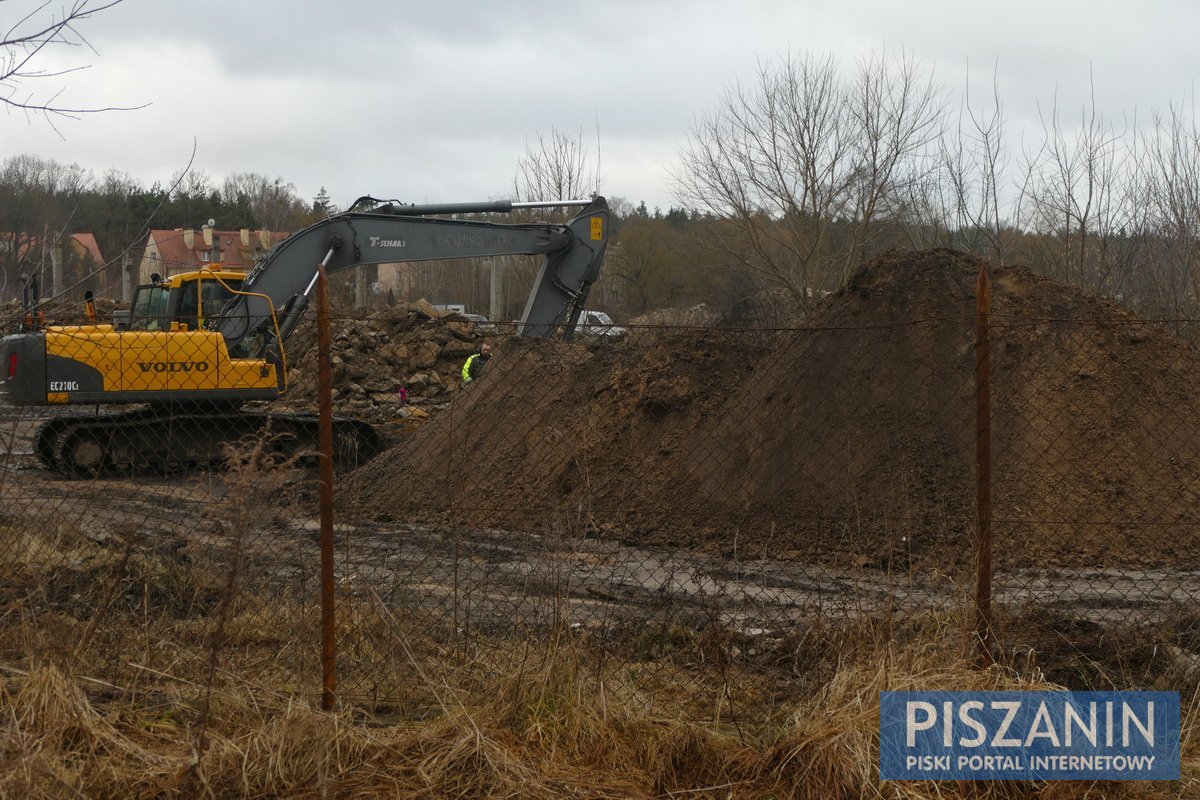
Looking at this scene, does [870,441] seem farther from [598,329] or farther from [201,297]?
[201,297]

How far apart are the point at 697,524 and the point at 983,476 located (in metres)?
5.33

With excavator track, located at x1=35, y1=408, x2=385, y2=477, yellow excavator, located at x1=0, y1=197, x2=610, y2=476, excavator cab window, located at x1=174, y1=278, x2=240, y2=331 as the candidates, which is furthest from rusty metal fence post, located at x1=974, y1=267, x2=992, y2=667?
excavator cab window, located at x1=174, y1=278, x2=240, y2=331

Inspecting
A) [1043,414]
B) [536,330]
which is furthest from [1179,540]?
[536,330]

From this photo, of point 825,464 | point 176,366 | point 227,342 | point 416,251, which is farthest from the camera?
point 416,251

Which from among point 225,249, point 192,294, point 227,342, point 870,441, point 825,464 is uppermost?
point 225,249

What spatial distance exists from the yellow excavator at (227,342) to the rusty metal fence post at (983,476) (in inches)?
339

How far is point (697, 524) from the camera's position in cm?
952

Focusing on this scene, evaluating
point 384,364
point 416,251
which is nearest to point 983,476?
point 416,251

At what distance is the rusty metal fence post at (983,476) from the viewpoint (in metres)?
4.25

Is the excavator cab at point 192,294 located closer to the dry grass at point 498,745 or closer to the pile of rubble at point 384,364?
the pile of rubble at point 384,364

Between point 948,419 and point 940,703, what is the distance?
580 cm

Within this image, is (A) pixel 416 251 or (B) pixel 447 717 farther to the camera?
(A) pixel 416 251

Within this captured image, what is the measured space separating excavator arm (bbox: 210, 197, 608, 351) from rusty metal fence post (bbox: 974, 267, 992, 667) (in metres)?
8.72


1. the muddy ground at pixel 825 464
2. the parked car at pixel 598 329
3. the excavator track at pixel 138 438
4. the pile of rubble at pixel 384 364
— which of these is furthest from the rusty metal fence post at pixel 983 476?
the pile of rubble at pixel 384 364
